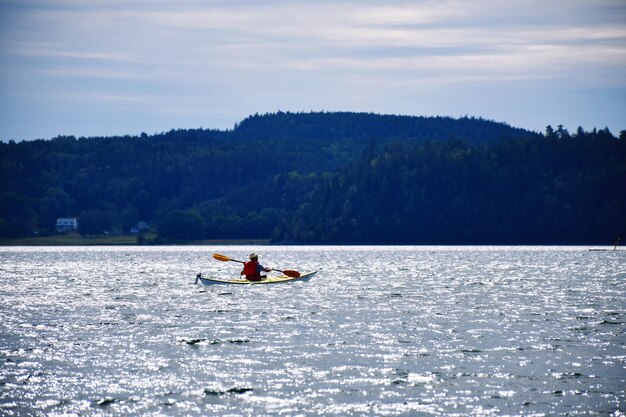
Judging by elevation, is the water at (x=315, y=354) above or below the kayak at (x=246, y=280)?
below

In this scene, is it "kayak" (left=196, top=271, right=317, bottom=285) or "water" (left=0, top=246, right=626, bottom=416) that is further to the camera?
"kayak" (left=196, top=271, right=317, bottom=285)

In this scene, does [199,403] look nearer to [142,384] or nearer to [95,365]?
[142,384]

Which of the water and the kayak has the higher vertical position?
the kayak

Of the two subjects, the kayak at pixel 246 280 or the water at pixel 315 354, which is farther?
the kayak at pixel 246 280

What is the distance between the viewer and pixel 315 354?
38.3m

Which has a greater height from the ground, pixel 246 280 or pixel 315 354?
pixel 246 280

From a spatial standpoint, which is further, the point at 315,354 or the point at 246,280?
the point at 246,280

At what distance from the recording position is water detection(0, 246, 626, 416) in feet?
97.6

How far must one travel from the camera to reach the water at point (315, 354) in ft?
97.6

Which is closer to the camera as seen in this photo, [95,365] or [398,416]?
[398,416]

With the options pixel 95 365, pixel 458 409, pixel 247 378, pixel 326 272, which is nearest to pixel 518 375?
pixel 458 409

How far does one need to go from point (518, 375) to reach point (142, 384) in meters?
11.7

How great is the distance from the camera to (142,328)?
47781 millimetres


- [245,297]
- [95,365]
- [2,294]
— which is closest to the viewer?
[95,365]
